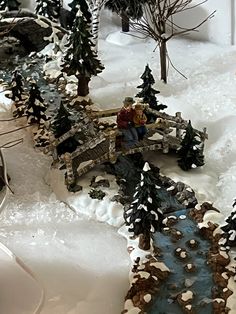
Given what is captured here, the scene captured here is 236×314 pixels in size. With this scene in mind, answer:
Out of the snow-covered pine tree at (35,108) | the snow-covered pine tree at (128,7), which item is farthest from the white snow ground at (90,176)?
the snow-covered pine tree at (128,7)

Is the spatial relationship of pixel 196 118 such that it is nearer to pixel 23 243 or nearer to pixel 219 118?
pixel 219 118

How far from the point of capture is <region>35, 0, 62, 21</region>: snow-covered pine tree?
10422 mm

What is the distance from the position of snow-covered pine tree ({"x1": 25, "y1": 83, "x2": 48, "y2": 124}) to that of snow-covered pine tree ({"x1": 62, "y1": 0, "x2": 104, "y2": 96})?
53 centimetres

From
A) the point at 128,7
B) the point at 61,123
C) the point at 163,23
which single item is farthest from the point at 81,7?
the point at 61,123

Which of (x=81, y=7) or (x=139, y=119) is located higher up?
(x=81, y=7)

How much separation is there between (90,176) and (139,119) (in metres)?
0.80

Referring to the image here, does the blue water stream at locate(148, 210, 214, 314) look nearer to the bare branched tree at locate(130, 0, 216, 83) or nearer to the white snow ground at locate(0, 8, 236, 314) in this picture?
the white snow ground at locate(0, 8, 236, 314)

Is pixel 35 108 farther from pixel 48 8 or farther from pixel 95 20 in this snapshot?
pixel 48 8

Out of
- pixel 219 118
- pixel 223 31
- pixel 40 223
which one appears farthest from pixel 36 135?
pixel 223 31

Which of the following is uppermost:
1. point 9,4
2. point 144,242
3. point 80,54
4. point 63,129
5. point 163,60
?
point 80,54

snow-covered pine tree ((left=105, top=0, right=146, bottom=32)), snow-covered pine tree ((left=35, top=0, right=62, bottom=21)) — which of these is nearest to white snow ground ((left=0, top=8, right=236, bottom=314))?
snow-covered pine tree ((left=105, top=0, right=146, bottom=32))

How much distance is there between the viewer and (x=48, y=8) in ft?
34.3

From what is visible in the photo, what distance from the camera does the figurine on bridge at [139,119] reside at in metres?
7.26

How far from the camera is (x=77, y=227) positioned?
6.73 m
